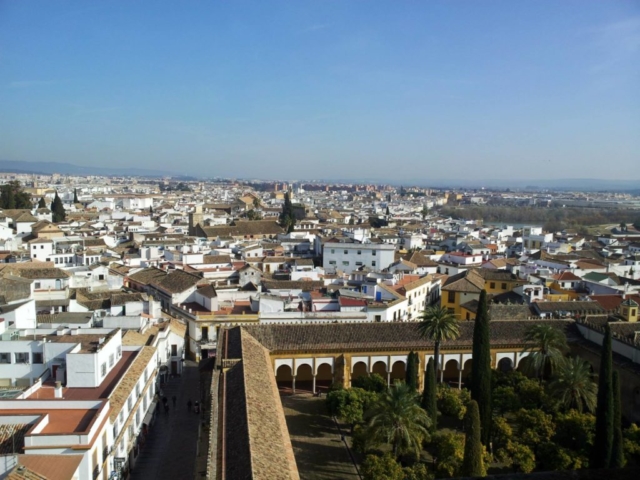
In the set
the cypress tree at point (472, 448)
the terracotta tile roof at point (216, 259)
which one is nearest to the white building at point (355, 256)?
the terracotta tile roof at point (216, 259)

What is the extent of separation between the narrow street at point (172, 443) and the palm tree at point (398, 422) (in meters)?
6.43

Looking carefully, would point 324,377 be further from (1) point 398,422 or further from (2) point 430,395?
(1) point 398,422

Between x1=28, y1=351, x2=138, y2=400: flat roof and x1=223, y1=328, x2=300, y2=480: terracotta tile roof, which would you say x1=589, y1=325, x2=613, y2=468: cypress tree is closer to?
x1=223, y1=328, x2=300, y2=480: terracotta tile roof

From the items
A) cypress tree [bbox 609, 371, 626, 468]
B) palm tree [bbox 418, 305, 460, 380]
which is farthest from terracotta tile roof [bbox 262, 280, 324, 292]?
cypress tree [bbox 609, 371, 626, 468]

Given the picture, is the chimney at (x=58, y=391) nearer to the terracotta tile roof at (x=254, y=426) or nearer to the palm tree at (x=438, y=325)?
the terracotta tile roof at (x=254, y=426)

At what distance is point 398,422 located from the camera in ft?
64.7

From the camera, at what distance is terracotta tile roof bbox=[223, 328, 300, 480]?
14.4m

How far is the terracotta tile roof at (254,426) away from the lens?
14.4m

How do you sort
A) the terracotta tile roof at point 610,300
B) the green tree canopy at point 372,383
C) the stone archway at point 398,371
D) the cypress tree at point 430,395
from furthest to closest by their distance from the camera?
1. the terracotta tile roof at point 610,300
2. the stone archway at point 398,371
3. the green tree canopy at point 372,383
4. the cypress tree at point 430,395

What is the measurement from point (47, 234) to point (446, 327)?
137ft

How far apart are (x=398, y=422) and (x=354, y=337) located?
29.6 feet

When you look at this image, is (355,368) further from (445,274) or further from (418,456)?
(445,274)

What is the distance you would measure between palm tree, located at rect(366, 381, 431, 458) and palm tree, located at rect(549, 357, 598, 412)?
20.3 ft

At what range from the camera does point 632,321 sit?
99.0ft
